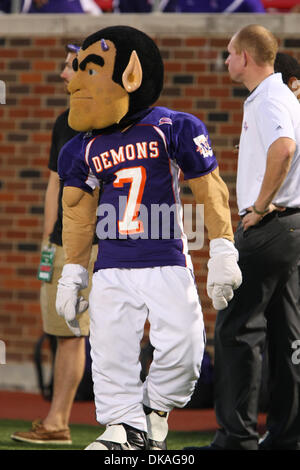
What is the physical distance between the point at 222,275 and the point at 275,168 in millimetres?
749

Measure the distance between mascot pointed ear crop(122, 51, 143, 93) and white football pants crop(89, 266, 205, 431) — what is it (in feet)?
2.57

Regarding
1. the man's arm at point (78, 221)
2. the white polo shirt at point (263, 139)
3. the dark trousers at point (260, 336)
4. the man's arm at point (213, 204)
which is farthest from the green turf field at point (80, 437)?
the man's arm at point (213, 204)

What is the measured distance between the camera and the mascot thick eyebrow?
3852mm

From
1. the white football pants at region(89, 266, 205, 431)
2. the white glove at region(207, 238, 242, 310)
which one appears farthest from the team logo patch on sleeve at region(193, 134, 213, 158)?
the white football pants at region(89, 266, 205, 431)

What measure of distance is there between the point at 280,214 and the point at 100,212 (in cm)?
98

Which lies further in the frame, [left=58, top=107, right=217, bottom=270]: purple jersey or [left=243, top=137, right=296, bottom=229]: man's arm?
[left=243, top=137, right=296, bottom=229]: man's arm

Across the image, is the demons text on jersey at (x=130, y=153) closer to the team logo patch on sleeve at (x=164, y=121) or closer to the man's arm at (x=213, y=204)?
the team logo patch on sleeve at (x=164, y=121)

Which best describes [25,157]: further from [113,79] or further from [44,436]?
[113,79]

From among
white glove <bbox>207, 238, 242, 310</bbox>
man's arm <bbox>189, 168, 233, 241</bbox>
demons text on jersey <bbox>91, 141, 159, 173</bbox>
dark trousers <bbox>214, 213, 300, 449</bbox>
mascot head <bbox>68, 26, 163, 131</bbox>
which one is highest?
mascot head <bbox>68, 26, 163, 131</bbox>

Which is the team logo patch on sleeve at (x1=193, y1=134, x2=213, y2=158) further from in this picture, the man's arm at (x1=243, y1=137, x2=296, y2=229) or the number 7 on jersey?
the man's arm at (x1=243, y1=137, x2=296, y2=229)

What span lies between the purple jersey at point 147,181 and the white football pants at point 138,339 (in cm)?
8

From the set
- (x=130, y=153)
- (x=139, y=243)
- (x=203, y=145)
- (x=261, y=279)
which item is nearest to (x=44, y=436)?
(x=261, y=279)

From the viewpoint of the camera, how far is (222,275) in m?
3.82

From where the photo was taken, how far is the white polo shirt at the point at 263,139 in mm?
4453
